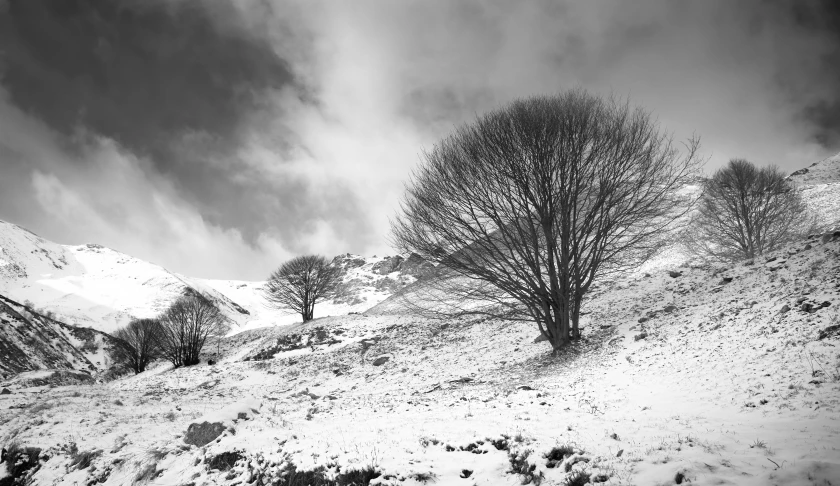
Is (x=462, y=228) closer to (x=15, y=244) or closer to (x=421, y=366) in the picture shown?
(x=421, y=366)

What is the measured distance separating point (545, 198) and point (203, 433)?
34.0 feet

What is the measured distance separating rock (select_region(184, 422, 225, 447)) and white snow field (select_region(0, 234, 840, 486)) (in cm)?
15

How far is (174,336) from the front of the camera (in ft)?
88.8

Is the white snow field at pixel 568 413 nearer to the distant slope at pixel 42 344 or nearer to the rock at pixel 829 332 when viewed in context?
the rock at pixel 829 332

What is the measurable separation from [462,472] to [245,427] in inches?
196

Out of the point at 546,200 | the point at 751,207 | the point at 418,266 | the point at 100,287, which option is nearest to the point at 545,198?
the point at 546,200

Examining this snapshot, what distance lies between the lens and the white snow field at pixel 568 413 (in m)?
4.00

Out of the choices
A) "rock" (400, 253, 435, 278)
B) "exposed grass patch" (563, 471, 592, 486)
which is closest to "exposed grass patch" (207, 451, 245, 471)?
"exposed grass patch" (563, 471, 592, 486)

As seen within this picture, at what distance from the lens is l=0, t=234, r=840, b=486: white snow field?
4.00m

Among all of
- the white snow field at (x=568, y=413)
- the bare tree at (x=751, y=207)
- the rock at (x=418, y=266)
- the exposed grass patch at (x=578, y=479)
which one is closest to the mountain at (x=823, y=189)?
the bare tree at (x=751, y=207)

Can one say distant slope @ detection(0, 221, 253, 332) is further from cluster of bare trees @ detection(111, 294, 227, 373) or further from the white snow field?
the white snow field

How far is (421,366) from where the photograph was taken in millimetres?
14812

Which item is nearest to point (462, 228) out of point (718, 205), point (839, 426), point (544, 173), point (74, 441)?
point (544, 173)

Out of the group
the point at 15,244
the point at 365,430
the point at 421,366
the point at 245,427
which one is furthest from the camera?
the point at 15,244
